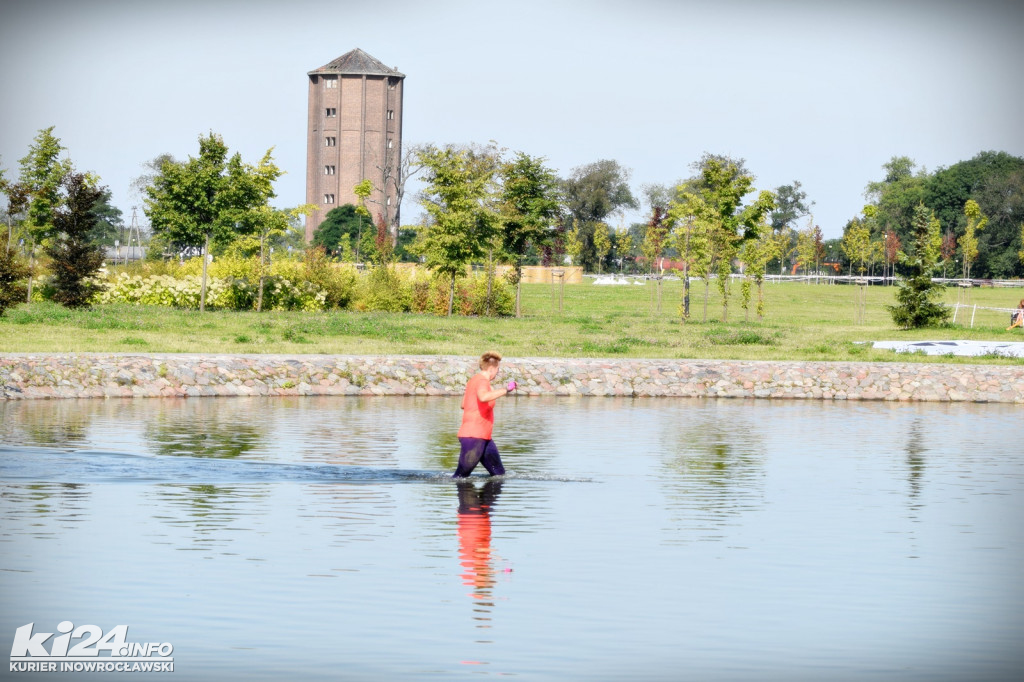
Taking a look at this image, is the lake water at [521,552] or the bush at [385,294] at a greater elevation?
the bush at [385,294]

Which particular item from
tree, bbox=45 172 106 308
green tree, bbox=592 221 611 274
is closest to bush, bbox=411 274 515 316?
tree, bbox=45 172 106 308

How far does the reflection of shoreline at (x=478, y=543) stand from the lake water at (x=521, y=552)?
44 mm

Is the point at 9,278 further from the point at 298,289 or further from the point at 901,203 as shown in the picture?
the point at 901,203

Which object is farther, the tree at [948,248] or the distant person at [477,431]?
the tree at [948,248]

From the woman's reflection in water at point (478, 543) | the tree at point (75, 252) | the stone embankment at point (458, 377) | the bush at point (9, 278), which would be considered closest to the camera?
the woman's reflection in water at point (478, 543)

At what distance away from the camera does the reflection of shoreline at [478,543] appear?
10.0 m

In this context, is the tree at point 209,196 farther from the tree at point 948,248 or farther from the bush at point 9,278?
the tree at point 948,248

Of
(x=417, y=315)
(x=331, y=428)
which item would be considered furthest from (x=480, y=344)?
(x=331, y=428)

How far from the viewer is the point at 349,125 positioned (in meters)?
131

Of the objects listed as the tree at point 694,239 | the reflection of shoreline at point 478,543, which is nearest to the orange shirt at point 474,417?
the reflection of shoreline at point 478,543

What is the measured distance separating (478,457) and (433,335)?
20.4 m

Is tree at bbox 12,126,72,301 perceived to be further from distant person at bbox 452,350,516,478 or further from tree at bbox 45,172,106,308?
distant person at bbox 452,350,516,478

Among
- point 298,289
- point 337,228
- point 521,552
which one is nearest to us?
point 521,552

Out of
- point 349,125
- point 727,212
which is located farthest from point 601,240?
point 727,212
